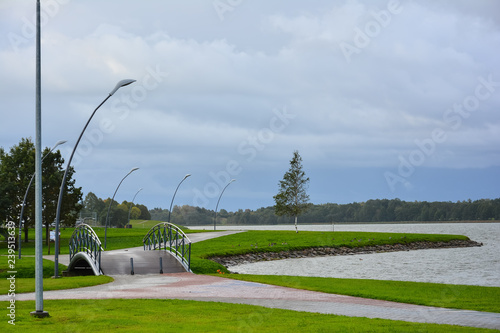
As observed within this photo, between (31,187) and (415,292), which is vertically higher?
(31,187)

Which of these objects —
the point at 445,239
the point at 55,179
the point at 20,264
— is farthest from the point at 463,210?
the point at 20,264

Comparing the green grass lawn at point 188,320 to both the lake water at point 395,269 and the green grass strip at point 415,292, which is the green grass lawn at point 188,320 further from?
the lake water at point 395,269

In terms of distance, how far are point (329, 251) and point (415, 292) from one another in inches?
1649

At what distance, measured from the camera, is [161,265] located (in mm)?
29328

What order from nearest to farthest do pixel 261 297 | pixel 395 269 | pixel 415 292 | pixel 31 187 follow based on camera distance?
pixel 261 297, pixel 415 292, pixel 395 269, pixel 31 187

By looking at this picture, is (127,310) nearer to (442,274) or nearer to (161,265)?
(161,265)

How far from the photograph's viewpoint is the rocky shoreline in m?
50.8

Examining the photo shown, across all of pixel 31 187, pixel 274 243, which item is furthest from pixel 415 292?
pixel 31 187

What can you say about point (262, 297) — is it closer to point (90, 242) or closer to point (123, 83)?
point (123, 83)

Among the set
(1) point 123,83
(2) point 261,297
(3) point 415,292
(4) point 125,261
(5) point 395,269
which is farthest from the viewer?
(5) point 395,269

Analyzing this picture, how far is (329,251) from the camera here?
63.4m

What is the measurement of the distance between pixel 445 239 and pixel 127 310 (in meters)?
71.3

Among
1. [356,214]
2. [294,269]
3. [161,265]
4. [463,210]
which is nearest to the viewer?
[161,265]

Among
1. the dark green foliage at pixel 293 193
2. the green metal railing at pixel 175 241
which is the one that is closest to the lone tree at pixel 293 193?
the dark green foliage at pixel 293 193
